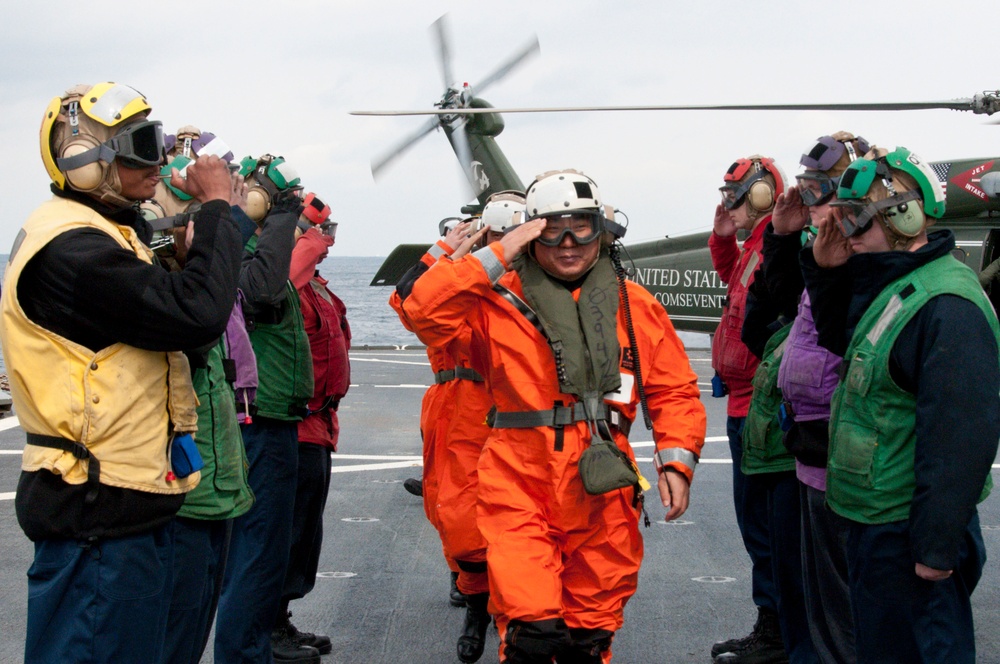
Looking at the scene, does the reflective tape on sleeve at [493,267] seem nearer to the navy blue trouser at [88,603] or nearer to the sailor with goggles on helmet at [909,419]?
the sailor with goggles on helmet at [909,419]

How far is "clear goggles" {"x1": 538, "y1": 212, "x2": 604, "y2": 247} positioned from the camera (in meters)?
4.28

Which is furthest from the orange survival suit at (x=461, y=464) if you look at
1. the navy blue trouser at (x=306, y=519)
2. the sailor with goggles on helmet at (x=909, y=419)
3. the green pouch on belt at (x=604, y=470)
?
the sailor with goggles on helmet at (x=909, y=419)

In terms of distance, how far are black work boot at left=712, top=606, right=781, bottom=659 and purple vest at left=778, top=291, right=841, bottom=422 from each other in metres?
1.53

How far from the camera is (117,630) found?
10.0 feet

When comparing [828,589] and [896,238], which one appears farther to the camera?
[828,589]

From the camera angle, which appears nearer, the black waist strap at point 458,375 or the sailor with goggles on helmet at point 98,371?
the sailor with goggles on helmet at point 98,371

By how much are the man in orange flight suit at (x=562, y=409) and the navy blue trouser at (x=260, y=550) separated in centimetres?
125

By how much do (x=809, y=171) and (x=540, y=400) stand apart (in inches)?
62.8

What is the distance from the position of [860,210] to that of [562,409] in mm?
1277

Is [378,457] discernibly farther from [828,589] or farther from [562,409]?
[828,589]

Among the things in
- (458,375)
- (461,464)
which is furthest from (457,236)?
(461,464)

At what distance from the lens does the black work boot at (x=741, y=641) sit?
5.56m

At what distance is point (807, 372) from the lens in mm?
4469

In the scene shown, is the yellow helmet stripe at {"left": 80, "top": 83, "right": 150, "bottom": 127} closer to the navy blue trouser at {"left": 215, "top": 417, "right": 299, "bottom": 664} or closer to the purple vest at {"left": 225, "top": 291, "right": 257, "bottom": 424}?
the purple vest at {"left": 225, "top": 291, "right": 257, "bottom": 424}
